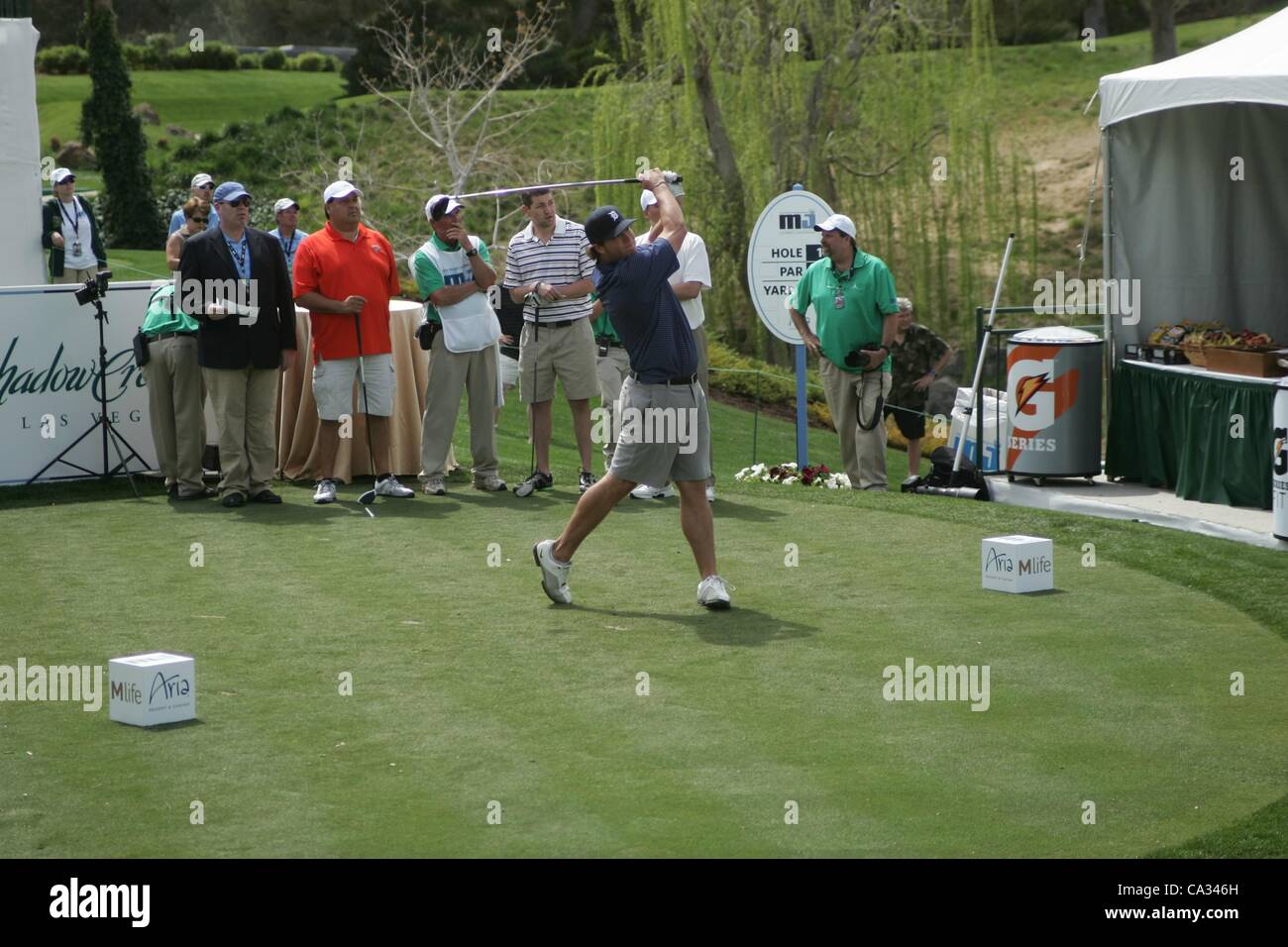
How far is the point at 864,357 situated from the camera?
1282 cm

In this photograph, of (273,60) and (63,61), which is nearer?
(63,61)

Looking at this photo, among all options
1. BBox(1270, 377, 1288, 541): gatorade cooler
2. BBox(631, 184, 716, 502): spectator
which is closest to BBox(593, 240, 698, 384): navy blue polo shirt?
BBox(631, 184, 716, 502): spectator

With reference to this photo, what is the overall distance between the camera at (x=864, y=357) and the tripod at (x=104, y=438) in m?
5.52

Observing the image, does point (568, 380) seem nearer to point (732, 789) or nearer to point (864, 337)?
point (864, 337)

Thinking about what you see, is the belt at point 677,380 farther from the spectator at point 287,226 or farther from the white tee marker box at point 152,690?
the spectator at point 287,226

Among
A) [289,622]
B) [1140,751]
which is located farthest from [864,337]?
[1140,751]

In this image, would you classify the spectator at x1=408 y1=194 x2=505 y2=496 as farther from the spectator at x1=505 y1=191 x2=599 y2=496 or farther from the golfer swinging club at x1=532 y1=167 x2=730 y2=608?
the golfer swinging club at x1=532 y1=167 x2=730 y2=608

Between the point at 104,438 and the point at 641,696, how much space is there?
24.4 ft

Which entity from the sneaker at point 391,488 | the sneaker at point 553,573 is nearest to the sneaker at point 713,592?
the sneaker at point 553,573

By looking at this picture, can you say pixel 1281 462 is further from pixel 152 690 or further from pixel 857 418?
pixel 152 690

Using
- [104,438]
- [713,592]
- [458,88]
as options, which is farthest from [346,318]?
[458,88]

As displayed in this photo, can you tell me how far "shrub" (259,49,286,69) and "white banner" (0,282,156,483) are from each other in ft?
162

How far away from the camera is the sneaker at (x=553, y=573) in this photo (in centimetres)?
883

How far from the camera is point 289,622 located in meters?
8.56
